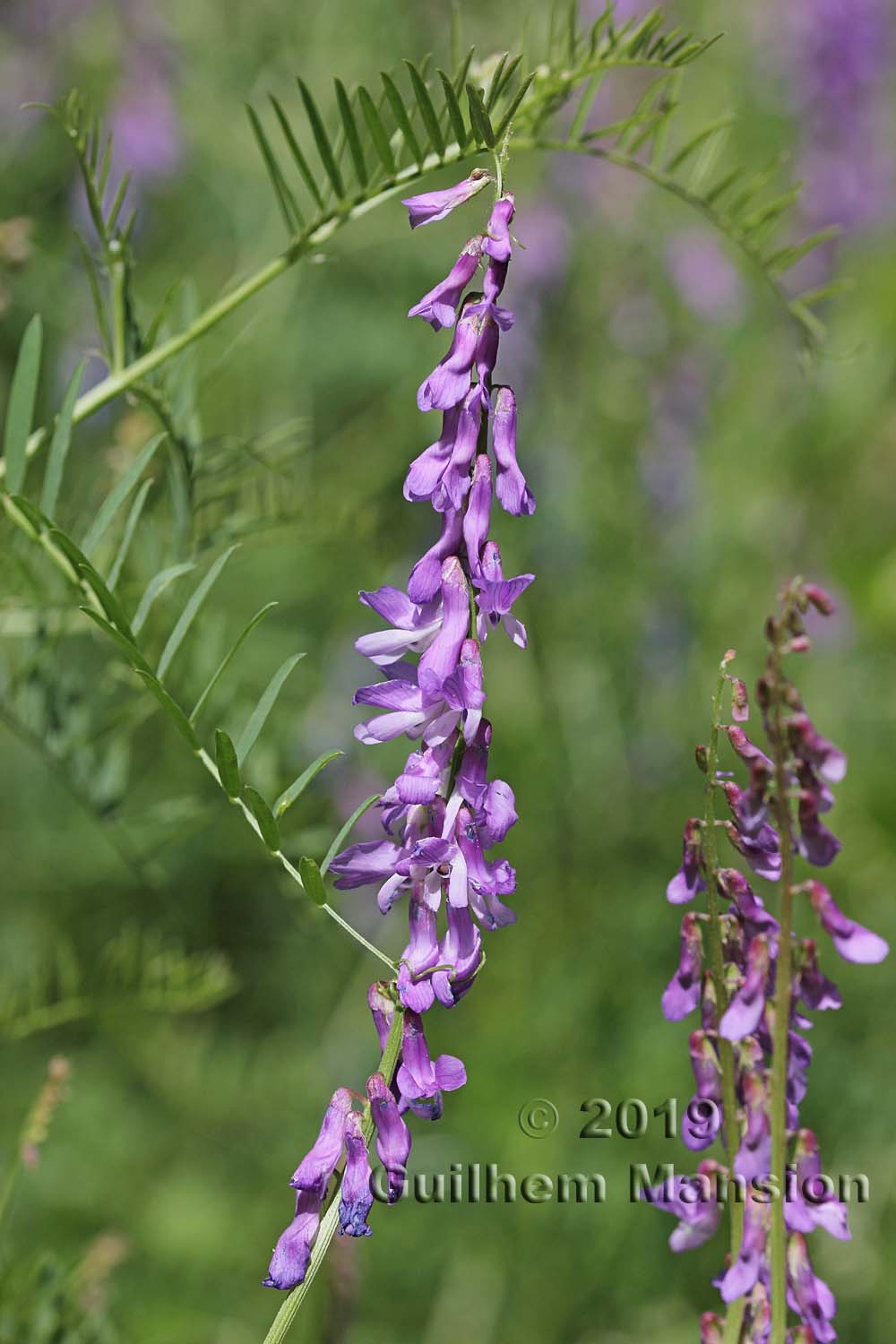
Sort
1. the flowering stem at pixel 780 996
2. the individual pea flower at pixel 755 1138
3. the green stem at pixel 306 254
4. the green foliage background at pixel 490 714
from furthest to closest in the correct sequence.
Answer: the green foliage background at pixel 490 714 < the green stem at pixel 306 254 < the individual pea flower at pixel 755 1138 < the flowering stem at pixel 780 996

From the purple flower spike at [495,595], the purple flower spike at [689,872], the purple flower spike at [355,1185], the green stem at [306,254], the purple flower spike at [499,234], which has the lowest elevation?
the purple flower spike at [355,1185]

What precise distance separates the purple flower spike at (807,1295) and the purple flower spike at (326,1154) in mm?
360

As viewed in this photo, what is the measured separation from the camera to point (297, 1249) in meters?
0.90

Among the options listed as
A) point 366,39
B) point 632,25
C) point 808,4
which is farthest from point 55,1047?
point 808,4

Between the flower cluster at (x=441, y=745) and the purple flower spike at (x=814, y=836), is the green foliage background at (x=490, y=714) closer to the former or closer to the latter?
the flower cluster at (x=441, y=745)

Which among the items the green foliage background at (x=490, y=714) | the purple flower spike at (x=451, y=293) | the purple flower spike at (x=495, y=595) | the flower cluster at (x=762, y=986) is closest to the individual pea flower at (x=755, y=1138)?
the flower cluster at (x=762, y=986)

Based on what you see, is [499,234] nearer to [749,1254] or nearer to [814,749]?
[814,749]

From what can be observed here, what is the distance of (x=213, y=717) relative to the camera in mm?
1927

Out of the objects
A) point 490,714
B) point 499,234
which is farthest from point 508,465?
point 490,714

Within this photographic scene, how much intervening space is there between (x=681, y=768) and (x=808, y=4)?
348cm

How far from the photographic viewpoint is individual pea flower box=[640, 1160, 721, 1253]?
106 cm

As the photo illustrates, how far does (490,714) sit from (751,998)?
9.63ft

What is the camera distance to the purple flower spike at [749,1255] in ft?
3.19

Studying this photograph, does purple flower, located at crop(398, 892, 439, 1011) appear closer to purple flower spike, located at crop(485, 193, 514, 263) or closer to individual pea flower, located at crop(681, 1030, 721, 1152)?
individual pea flower, located at crop(681, 1030, 721, 1152)
